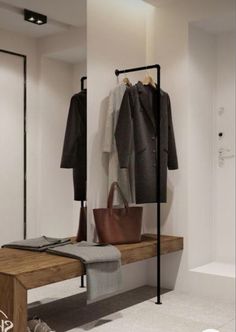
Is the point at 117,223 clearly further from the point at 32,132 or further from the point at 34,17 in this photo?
the point at 34,17

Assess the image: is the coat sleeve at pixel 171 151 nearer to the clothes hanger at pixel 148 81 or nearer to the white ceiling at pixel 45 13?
the clothes hanger at pixel 148 81

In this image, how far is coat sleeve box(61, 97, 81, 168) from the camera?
10.9 ft

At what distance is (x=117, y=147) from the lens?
3457 mm

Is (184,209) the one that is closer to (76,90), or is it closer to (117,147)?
(117,147)

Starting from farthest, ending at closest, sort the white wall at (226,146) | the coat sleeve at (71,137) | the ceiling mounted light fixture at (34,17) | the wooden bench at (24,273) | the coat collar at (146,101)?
the white wall at (226,146)
the coat collar at (146,101)
the coat sleeve at (71,137)
the ceiling mounted light fixture at (34,17)
the wooden bench at (24,273)

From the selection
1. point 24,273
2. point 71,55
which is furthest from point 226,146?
point 24,273

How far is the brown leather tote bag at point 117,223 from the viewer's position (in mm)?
Answer: 3293

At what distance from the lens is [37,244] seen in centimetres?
298

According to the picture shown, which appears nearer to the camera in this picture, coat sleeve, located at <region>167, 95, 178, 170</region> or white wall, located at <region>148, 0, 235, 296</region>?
coat sleeve, located at <region>167, 95, 178, 170</region>

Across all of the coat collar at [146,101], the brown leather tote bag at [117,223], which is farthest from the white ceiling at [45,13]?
the brown leather tote bag at [117,223]

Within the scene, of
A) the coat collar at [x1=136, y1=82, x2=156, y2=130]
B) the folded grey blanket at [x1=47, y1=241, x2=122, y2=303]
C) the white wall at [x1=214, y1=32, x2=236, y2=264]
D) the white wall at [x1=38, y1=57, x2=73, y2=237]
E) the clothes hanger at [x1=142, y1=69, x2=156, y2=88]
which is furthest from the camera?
the white wall at [x1=214, y1=32, x2=236, y2=264]

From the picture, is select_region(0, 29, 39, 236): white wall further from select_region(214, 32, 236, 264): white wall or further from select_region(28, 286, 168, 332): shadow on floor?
select_region(214, 32, 236, 264): white wall

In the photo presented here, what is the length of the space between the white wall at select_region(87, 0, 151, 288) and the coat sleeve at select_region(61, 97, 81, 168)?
12 centimetres

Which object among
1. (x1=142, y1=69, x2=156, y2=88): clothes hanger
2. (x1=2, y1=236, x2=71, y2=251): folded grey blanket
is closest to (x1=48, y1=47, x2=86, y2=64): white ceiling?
(x1=142, y1=69, x2=156, y2=88): clothes hanger
